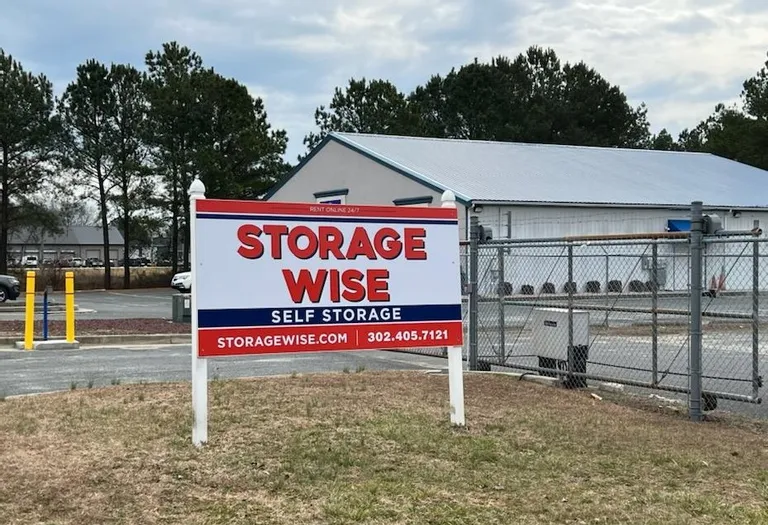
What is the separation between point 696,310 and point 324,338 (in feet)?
11.9

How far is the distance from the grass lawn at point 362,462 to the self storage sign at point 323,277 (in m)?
0.72

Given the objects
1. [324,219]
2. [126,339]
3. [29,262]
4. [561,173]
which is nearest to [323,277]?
[324,219]

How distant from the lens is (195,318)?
5.86 m

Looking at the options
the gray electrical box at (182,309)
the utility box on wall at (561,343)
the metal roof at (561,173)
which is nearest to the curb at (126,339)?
the gray electrical box at (182,309)

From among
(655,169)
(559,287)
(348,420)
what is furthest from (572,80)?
(348,420)

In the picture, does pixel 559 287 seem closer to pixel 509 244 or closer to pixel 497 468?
pixel 509 244

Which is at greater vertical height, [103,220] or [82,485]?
[103,220]

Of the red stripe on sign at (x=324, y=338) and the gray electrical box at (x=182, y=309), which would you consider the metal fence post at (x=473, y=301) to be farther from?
the gray electrical box at (x=182, y=309)

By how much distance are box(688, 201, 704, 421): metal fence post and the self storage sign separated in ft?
7.74

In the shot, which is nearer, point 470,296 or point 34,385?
point 34,385

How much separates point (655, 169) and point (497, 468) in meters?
32.7

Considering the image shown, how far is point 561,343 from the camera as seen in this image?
31.1 ft

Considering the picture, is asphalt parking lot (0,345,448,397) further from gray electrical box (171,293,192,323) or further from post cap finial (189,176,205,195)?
gray electrical box (171,293,192,323)

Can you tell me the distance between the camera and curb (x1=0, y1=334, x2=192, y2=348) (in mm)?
14758
